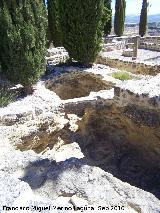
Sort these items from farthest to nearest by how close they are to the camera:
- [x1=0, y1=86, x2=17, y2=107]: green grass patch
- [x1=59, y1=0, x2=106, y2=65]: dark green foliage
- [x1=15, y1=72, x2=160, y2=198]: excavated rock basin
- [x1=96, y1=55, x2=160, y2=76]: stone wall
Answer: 1. [x1=96, y1=55, x2=160, y2=76]: stone wall
2. [x1=59, y1=0, x2=106, y2=65]: dark green foliage
3. [x1=0, y1=86, x2=17, y2=107]: green grass patch
4. [x1=15, y1=72, x2=160, y2=198]: excavated rock basin

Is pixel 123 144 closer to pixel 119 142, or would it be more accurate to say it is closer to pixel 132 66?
pixel 119 142

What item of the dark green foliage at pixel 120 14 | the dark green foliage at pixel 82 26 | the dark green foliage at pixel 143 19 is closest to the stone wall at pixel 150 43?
the dark green foliage at pixel 120 14

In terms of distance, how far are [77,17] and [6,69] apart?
412 centimetres

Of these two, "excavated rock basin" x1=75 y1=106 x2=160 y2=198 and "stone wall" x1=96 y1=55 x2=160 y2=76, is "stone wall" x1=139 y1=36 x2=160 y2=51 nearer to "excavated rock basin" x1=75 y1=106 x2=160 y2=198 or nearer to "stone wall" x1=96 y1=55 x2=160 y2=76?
"stone wall" x1=96 y1=55 x2=160 y2=76

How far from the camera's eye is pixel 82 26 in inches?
497

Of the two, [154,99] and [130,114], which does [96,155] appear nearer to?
[130,114]

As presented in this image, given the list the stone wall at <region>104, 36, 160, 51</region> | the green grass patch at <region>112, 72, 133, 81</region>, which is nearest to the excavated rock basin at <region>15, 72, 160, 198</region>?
the green grass patch at <region>112, 72, 133, 81</region>

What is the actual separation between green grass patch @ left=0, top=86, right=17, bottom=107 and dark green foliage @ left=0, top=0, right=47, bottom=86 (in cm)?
36

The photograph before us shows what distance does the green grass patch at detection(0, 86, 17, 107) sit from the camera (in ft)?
28.8

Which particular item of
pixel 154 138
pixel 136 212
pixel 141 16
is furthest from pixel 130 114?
pixel 141 16

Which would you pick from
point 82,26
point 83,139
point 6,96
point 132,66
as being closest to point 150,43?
point 132,66

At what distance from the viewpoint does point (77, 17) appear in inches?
495

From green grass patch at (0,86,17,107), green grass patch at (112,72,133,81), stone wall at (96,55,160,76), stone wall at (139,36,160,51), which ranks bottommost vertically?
stone wall at (139,36,160,51)

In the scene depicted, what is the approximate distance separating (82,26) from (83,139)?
5.18 metres
